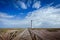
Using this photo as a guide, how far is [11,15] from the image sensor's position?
10.3 ft

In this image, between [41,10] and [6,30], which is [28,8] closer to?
[41,10]

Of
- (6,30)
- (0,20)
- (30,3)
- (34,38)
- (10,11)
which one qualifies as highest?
(30,3)

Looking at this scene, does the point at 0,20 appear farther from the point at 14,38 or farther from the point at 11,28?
the point at 14,38

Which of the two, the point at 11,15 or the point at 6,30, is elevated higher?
the point at 11,15

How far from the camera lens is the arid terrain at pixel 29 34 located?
2994 mm

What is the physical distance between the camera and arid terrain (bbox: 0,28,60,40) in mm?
2994

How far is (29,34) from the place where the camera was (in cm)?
309

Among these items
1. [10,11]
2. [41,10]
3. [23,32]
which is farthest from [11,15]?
[41,10]

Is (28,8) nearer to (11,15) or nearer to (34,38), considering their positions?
(11,15)

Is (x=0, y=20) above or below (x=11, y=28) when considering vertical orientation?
above

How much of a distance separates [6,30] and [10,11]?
0.52 meters

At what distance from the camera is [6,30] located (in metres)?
3.10

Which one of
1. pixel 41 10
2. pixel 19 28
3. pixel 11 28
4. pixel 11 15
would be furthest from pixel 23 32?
pixel 41 10

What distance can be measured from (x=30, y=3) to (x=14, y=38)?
102 centimetres
